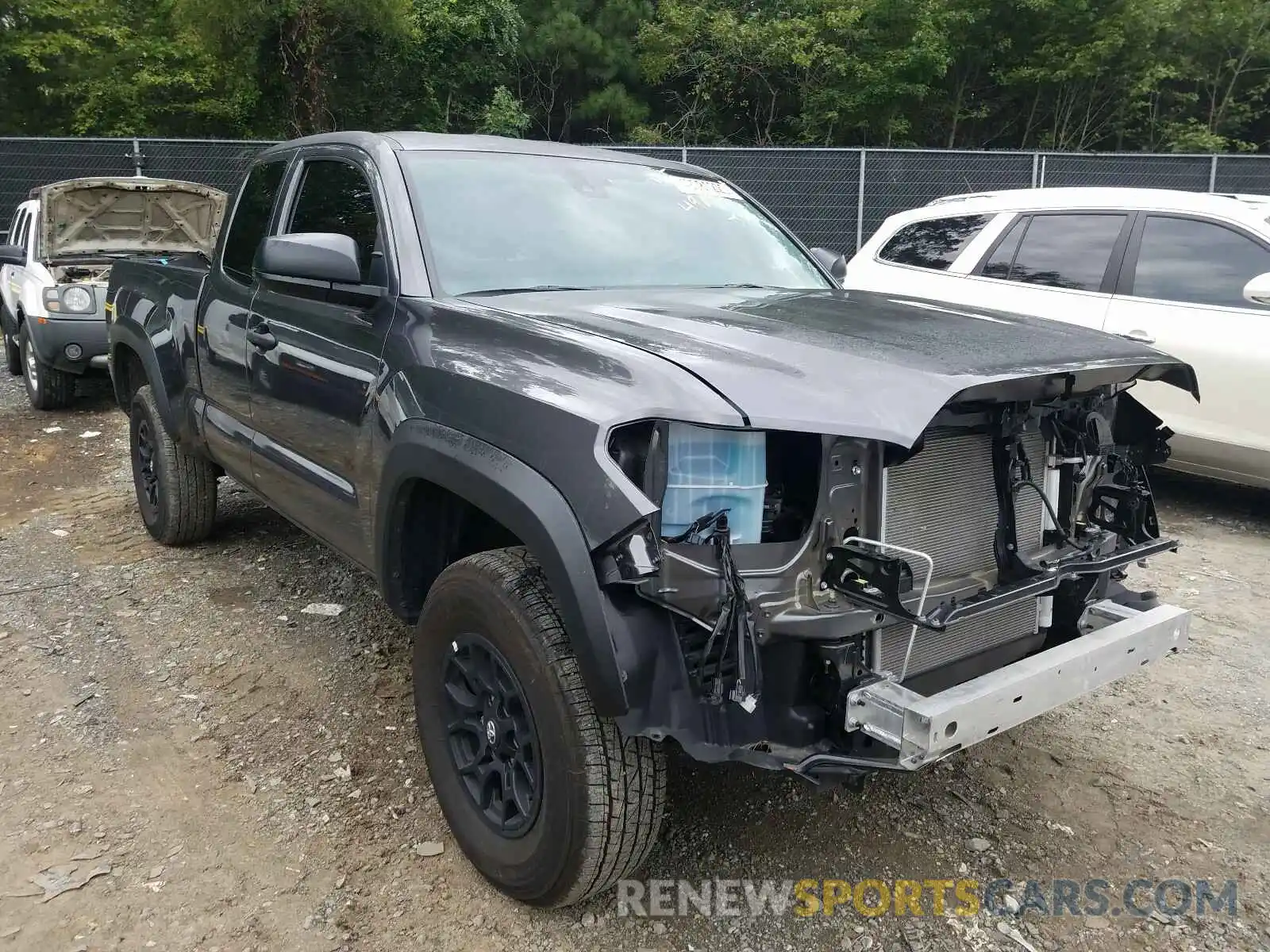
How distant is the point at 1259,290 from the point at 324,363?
442 cm

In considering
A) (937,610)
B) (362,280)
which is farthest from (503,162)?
(937,610)

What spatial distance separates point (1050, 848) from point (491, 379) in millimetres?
1962

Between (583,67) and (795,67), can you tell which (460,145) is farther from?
(583,67)

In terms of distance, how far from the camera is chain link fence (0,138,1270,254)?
12.4m

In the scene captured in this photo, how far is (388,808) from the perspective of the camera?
2.88 meters

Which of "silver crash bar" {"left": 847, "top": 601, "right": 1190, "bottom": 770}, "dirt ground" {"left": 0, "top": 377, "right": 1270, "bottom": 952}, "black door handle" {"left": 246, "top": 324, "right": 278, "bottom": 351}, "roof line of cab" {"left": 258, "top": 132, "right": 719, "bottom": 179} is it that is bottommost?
"dirt ground" {"left": 0, "top": 377, "right": 1270, "bottom": 952}

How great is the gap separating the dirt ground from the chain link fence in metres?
9.16

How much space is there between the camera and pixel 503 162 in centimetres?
337

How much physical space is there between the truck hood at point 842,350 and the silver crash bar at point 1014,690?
55cm

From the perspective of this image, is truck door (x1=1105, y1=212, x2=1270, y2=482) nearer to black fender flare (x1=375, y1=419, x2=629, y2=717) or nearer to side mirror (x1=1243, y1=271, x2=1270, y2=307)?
side mirror (x1=1243, y1=271, x2=1270, y2=307)

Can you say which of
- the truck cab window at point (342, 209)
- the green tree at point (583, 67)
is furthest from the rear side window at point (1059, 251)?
the green tree at point (583, 67)

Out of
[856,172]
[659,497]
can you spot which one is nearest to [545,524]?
[659,497]

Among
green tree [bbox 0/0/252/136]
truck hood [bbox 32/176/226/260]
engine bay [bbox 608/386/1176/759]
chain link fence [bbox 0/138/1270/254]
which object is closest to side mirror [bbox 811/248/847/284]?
engine bay [bbox 608/386/1176/759]

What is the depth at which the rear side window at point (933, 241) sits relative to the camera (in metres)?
6.27
